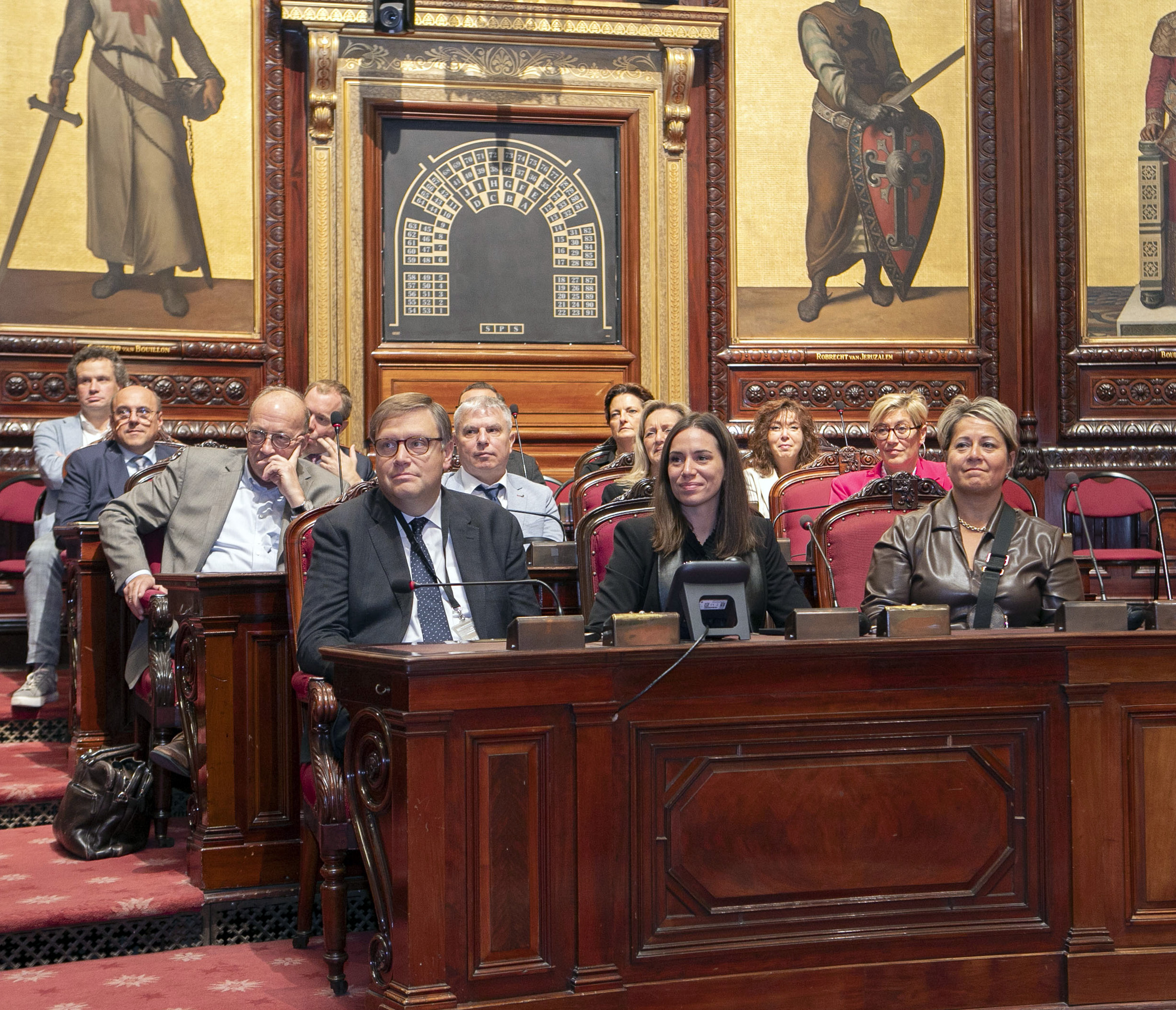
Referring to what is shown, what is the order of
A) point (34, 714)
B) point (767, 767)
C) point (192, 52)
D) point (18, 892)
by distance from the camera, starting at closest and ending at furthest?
point (767, 767), point (18, 892), point (34, 714), point (192, 52)

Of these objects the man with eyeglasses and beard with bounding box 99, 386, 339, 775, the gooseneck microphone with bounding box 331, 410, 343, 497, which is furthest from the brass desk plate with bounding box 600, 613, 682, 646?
the man with eyeglasses and beard with bounding box 99, 386, 339, 775

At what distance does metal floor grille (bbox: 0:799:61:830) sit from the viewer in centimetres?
367

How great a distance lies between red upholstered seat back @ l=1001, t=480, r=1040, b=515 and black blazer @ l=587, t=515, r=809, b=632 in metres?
→ 1.72

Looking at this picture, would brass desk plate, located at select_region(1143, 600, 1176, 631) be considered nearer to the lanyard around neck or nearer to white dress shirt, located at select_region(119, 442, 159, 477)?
the lanyard around neck

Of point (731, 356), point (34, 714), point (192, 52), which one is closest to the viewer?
point (34, 714)

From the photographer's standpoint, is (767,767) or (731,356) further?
(731,356)

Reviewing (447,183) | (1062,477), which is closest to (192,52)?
(447,183)

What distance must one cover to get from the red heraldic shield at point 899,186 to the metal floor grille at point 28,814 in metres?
4.62

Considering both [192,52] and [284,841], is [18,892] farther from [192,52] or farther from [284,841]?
[192,52]

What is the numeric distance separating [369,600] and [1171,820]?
1.62 meters

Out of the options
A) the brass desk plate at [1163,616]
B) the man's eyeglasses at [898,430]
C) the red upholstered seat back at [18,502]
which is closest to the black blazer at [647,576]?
the brass desk plate at [1163,616]

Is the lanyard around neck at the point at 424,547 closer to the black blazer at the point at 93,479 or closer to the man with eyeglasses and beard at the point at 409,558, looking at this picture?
the man with eyeglasses and beard at the point at 409,558

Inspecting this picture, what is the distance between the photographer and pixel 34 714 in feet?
14.4

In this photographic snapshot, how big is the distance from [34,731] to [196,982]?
2.04 m
